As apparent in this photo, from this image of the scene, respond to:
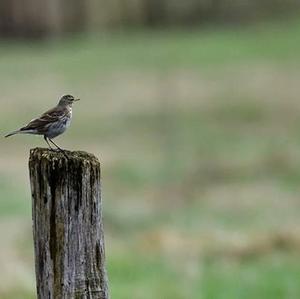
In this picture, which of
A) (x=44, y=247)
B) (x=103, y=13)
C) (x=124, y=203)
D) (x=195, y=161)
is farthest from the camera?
(x=103, y=13)

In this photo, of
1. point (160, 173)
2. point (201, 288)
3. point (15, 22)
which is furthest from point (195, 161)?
point (15, 22)

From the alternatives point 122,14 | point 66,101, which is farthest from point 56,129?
point 122,14

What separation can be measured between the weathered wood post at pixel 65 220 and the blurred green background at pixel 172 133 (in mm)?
4843

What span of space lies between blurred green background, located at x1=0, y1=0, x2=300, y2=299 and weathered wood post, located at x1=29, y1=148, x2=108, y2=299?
484 cm

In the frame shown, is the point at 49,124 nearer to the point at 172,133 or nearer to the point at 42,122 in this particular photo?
the point at 42,122

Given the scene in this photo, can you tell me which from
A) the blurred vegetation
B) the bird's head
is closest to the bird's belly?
the bird's head

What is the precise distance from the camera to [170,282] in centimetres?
1193

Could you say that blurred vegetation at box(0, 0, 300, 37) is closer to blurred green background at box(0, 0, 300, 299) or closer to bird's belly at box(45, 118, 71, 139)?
blurred green background at box(0, 0, 300, 299)

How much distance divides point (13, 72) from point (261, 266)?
24357 millimetres

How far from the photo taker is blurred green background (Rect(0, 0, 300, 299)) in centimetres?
1320

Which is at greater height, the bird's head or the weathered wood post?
the bird's head

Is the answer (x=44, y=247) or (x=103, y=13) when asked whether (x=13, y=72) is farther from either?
(x=44, y=247)

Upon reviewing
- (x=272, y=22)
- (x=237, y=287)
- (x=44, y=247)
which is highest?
(x=272, y=22)

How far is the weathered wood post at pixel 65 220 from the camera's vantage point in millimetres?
5539
